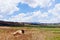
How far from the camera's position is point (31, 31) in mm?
2988

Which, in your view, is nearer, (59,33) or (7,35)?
(7,35)

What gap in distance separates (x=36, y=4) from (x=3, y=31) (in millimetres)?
1058

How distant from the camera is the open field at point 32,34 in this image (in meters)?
2.86

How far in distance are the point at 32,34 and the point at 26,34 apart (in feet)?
0.50

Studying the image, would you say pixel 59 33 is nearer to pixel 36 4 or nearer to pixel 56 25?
pixel 56 25

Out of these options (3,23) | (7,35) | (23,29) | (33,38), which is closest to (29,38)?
(33,38)

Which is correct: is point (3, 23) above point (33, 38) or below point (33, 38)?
above

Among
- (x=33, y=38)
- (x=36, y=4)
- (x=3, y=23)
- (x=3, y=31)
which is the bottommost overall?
(x=33, y=38)

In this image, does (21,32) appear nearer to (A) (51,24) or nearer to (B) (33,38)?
(B) (33,38)

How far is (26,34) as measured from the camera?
9.61ft

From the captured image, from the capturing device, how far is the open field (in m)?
2.86

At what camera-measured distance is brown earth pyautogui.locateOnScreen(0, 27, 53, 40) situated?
284cm

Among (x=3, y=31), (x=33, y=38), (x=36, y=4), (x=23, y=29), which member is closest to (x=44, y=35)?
(x=33, y=38)

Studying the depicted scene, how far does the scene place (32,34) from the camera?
2.96 m
